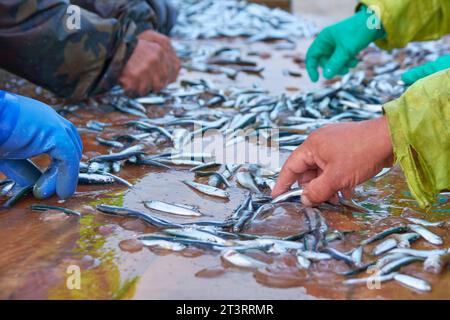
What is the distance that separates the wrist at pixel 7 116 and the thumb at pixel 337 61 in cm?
196

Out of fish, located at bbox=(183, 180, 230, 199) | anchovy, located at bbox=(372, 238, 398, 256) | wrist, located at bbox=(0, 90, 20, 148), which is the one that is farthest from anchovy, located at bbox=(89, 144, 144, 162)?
anchovy, located at bbox=(372, 238, 398, 256)

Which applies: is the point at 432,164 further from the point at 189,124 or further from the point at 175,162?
the point at 189,124

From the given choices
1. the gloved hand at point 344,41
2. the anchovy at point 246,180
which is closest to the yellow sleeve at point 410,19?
the gloved hand at point 344,41

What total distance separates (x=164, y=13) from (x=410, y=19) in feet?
→ 9.52

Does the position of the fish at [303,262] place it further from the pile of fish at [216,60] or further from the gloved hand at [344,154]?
the pile of fish at [216,60]

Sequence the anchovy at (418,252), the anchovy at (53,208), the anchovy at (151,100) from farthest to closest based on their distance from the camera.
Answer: the anchovy at (151,100)
the anchovy at (53,208)
the anchovy at (418,252)

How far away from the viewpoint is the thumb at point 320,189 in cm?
239

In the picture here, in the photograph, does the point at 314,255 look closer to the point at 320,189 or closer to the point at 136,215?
the point at 320,189

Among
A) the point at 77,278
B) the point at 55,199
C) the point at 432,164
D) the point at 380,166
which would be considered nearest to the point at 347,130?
the point at 380,166

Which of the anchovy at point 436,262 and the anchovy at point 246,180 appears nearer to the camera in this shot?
the anchovy at point 436,262

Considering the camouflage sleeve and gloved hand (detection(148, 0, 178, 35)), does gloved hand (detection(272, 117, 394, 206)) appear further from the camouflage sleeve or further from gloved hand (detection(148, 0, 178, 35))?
gloved hand (detection(148, 0, 178, 35))

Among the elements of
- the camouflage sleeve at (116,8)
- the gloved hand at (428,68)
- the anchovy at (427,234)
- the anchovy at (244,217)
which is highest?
the camouflage sleeve at (116,8)

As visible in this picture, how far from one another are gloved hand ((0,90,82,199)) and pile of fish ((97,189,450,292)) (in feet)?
0.69

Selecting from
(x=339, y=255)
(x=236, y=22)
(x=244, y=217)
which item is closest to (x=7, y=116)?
(x=244, y=217)
